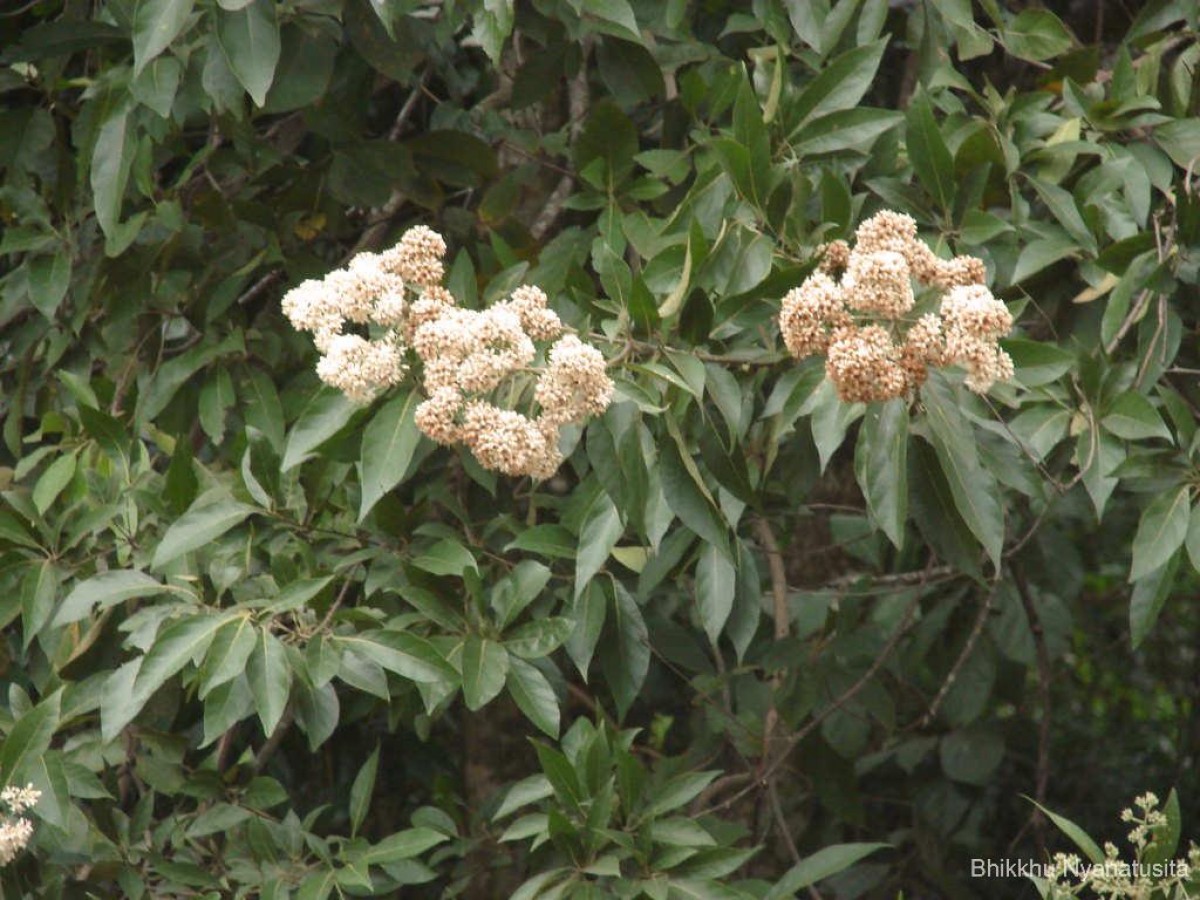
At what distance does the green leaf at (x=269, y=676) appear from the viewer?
2.13 metres

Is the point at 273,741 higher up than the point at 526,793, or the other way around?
the point at 526,793

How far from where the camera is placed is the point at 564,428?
2.20m

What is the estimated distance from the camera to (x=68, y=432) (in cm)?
290

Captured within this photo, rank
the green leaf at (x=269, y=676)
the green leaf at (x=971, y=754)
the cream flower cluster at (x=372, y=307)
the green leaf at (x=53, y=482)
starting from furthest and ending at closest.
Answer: the green leaf at (x=971, y=754) < the green leaf at (x=53, y=482) < the green leaf at (x=269, y=676) < the cream flower cluster at (x=372, y=307)

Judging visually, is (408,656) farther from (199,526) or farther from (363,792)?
(363,792)

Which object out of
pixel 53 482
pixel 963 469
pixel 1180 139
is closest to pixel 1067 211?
pixel 1180 139

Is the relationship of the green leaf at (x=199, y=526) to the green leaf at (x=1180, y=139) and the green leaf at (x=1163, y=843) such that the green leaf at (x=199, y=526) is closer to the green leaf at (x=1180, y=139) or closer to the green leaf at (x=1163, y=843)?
the green leaf at (x=1163, y=843)

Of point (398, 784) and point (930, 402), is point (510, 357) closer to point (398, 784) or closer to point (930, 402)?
point (930, 402)

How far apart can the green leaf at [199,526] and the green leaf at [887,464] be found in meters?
0.98

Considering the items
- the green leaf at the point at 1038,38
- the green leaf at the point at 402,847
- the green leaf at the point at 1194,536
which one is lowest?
the green leaf at the point at 402,847

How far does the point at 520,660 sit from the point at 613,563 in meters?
0.41

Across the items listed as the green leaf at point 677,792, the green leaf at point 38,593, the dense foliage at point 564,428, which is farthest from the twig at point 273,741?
the green leaf at point 677,792

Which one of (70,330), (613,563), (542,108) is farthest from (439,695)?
(542,108)

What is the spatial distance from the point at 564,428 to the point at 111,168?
0.88 metres
